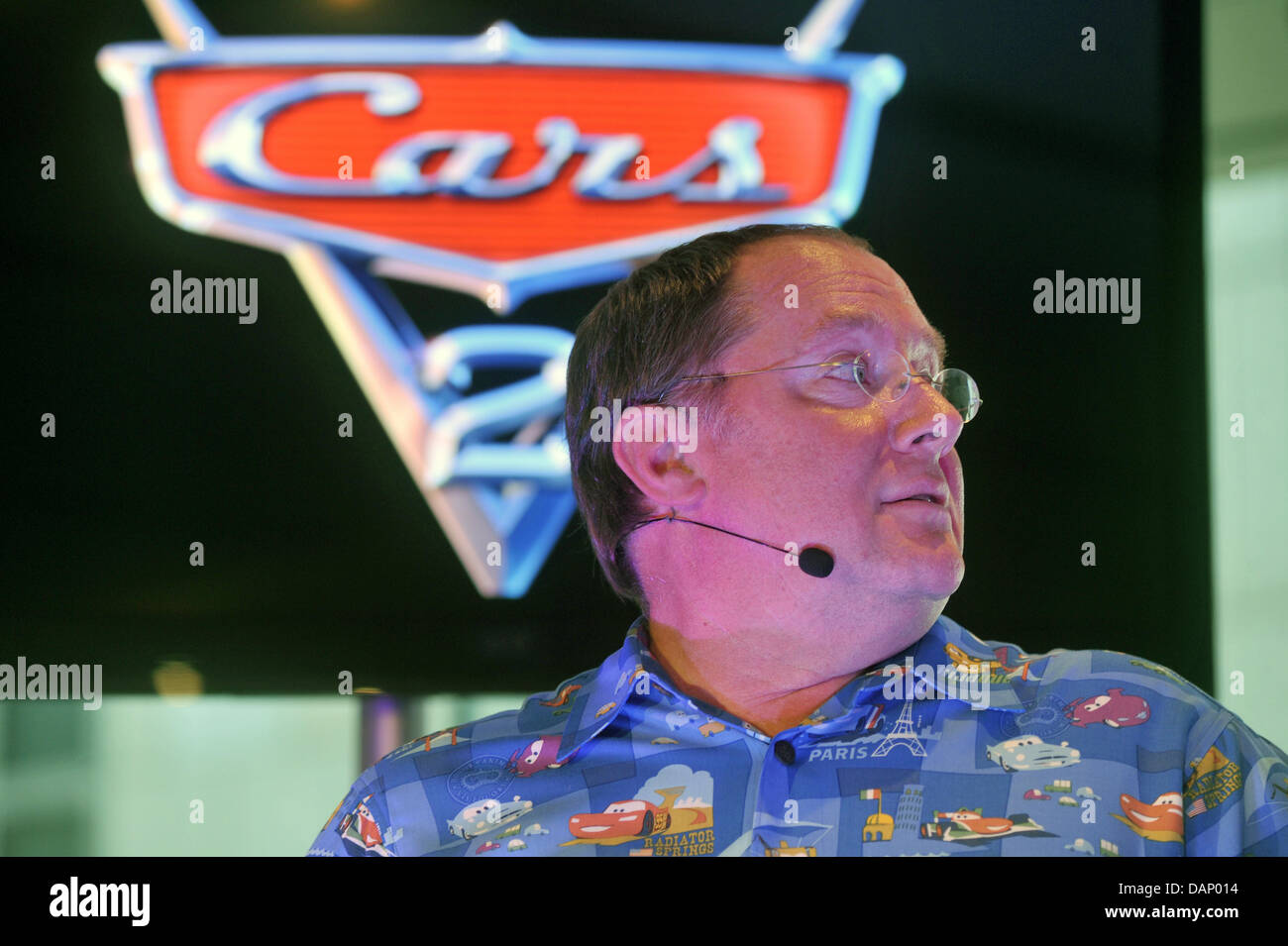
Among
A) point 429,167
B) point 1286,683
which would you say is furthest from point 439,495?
point 1286,683

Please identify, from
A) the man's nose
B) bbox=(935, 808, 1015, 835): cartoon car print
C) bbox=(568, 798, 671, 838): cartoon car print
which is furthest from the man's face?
bbox=(568, 798, 671, 838): cartoon car print

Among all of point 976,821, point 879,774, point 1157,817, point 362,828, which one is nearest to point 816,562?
point 879,774

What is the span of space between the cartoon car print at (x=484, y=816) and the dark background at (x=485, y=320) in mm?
1508

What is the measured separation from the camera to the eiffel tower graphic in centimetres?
163

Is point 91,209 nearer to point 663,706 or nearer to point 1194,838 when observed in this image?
point 663,706

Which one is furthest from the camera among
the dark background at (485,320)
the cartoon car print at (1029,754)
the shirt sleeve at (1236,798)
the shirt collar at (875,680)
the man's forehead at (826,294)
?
the dark background at (485,320)

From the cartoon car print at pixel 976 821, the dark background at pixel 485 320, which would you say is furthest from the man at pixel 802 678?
the dark background at pixel 485 320

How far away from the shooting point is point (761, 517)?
1.78m

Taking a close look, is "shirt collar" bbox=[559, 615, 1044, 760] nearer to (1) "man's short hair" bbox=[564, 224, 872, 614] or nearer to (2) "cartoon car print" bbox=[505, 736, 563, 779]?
(2) "cartoon car print" bbox=[505, 736, 563, 779]

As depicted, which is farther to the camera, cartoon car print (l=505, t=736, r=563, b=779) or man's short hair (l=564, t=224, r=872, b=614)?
man's short hair (l=564, t=224, r=872, b=614)

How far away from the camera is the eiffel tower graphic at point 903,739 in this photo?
1.63 meters

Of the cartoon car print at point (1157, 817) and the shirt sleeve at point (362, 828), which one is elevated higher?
the cartoon car print at point (1157, 817)

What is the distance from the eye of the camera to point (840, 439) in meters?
1.75

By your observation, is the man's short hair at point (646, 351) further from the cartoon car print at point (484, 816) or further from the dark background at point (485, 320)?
the dark background at point (485, 320)
